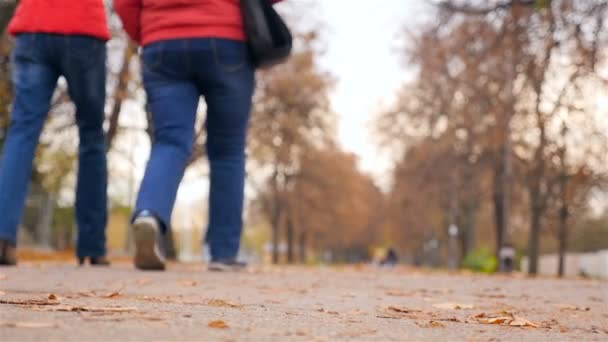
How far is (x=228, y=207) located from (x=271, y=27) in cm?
125

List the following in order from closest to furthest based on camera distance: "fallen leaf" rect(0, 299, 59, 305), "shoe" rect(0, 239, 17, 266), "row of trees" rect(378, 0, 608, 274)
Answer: "fallen leaf" rect(0, 299, 59, 305) < "shoe" rect(0, 239, 17, 266) < "row of trees" rect(378, 0, 608, 274)

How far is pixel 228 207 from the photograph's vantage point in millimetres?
6273

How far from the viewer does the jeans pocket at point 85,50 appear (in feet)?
19.6

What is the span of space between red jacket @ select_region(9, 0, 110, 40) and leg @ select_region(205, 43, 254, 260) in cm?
92

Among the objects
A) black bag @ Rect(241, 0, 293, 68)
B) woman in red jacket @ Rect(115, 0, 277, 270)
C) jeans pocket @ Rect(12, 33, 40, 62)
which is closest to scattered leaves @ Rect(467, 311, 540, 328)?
woman in red jacket @ Rect(115, 0, 277, 270)

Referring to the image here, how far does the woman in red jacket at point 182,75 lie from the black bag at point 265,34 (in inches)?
3.5

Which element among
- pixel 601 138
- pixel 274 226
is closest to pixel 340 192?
pixel 274 226

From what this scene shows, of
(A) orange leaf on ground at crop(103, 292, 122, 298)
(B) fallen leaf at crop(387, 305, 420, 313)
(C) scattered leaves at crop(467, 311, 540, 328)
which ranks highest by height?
(A) orange leaf on ground at crop(103, 292, 122, 298)

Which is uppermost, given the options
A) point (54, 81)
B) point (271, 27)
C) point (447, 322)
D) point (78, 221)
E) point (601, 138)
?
point (601, 138)

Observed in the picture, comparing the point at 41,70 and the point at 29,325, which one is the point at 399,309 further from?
the point at 41,70

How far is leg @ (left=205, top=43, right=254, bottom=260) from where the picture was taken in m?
6.07

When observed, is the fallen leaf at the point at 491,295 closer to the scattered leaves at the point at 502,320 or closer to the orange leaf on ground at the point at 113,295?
the scattered leaves at the point at 502,320

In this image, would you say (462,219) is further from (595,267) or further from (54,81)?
(54,81)

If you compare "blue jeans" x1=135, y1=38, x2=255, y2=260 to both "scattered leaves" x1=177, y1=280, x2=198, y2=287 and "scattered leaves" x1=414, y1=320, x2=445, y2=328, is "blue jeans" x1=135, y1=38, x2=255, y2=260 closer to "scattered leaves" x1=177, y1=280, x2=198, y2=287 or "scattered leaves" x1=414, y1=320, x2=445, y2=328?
"scattered leaves" x1=177, y1=280, x2=198, y2=287
